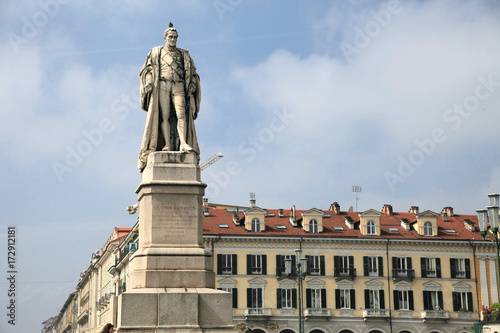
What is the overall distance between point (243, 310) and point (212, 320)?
55.6 m

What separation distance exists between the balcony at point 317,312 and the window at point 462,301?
12.5 metres

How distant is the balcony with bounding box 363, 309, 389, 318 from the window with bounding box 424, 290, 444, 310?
4196 mm

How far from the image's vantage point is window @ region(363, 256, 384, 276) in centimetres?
7138

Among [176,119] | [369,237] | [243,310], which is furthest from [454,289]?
[176,119]

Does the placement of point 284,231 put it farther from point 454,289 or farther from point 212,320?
point 212,320

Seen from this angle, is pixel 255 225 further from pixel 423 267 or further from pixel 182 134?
pixel 182 134

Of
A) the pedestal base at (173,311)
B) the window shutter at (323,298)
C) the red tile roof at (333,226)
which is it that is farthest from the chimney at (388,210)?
the pedestal base at (173,311)

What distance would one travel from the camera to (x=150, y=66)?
16.1m

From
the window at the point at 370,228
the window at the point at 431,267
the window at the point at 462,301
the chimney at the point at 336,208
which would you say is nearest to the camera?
the window at the point at 462,301

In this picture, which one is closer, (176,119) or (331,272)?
(176,119)

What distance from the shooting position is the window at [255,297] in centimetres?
6938

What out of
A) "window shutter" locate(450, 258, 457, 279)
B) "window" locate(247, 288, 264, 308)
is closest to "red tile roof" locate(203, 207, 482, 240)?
"window shutter" locate(450, 258, 457, 279)

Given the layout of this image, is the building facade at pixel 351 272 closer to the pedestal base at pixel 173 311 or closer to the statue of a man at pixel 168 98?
the statue of a man at pixel 168 98

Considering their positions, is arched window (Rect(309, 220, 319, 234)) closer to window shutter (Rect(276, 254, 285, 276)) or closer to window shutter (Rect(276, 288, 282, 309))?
window shutter (Rect(276, 254, 285, 276))
